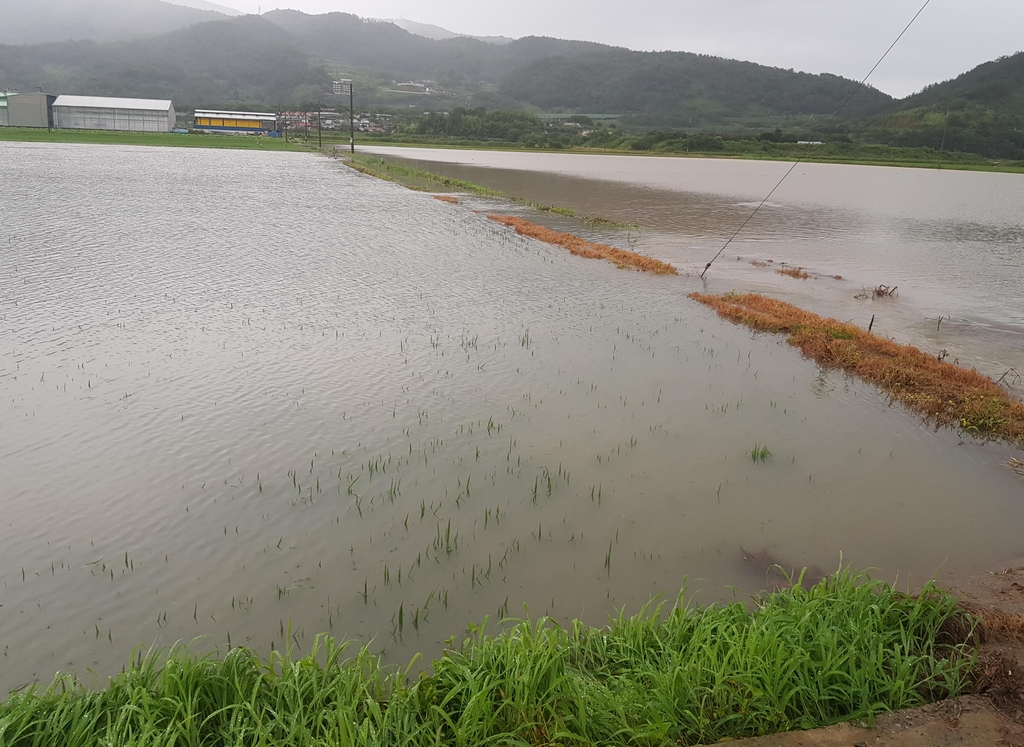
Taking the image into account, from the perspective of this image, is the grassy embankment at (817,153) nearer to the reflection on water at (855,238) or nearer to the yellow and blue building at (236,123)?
the yellow and blue building at (236,123)

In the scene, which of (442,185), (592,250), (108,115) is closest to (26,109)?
(108,115)

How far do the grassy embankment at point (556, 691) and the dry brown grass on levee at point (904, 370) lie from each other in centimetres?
600

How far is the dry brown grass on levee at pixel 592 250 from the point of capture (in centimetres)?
1962

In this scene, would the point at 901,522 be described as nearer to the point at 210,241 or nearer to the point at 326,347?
the point at 326,347

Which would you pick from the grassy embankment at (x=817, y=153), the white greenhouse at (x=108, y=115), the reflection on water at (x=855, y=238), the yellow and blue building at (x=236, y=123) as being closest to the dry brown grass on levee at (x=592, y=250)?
the reflection on water at (x=855, y=238)

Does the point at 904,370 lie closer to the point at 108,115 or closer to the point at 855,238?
the point at 855,238

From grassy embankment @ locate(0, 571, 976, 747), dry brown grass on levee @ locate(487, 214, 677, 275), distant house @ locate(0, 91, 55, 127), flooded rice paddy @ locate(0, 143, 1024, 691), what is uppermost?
distant house @ locate(0, 91, 55, 127)

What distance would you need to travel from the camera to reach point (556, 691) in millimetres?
3480

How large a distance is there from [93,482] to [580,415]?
5471mm

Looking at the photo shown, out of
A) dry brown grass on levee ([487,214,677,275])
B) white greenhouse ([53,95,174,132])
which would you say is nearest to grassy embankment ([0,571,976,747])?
dry brown grass on levee ([487,214,677,275])

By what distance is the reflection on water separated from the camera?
16.0 m

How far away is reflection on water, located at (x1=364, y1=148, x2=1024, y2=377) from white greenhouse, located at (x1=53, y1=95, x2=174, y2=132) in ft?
224

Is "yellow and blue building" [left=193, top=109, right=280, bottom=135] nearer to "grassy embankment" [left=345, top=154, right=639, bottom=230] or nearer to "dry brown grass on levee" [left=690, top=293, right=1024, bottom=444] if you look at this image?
"grassy embankment" [left=345, top=154, right=639, bottom=230]

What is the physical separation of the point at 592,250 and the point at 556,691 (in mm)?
18933
